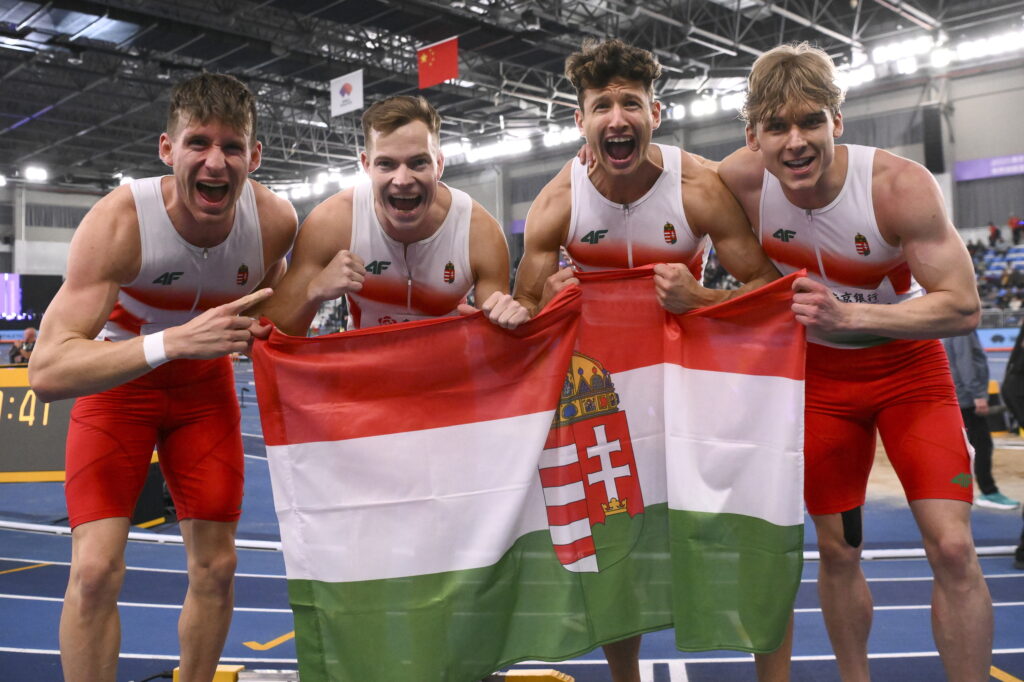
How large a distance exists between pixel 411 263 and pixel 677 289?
3.69 feet

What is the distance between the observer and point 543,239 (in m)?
3.50

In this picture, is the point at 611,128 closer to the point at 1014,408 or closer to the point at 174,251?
the point at 174,251

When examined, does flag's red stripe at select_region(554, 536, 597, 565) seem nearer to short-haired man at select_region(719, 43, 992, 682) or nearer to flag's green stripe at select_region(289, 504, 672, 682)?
flag's green stripe at select_region(289, 504, 672, 682)

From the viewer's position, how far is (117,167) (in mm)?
36781

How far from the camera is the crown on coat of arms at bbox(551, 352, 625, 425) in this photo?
309cm

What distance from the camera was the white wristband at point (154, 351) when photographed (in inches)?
110

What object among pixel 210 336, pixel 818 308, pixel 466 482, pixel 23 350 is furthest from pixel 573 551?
pixel 23 350

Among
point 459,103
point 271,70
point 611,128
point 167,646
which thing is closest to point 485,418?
point 611,128

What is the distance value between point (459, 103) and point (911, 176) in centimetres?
2571

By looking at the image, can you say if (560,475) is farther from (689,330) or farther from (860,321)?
(860,321)

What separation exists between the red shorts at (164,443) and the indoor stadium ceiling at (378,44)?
14.8 metres

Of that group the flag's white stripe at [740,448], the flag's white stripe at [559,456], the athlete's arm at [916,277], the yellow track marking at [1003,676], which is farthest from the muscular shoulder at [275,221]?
the yellow track marking at [1003,676]

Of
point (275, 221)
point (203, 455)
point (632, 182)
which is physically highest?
point (632, 182)

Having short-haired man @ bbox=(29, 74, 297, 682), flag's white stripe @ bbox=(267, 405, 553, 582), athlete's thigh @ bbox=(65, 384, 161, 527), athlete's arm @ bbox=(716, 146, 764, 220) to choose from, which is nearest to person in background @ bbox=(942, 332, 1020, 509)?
athlete's arm @ bbox=(716, 146, 764, 220)
